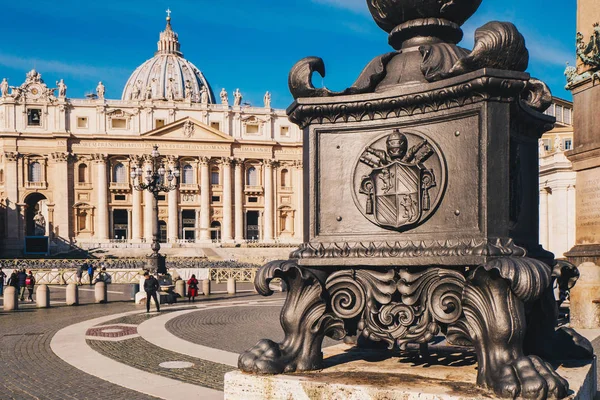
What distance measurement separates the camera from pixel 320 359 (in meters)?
4.60

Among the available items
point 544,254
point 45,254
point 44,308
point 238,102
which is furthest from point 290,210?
point 544,254

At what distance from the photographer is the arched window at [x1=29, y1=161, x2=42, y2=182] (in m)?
77.9

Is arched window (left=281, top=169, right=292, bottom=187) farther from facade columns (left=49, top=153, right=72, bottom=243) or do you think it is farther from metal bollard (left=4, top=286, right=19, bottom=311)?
metal bollard (left=4, top=286, right=19, bottom=311)

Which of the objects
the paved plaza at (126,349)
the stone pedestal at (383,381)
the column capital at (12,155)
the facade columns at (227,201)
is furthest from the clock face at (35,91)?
the stone pedestal at (383,381)

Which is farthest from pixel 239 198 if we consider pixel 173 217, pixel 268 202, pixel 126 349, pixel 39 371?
pixel 39 371

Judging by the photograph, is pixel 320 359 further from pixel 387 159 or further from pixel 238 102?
pixel 238 102

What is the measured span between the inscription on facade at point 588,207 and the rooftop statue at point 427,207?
24.4 feet

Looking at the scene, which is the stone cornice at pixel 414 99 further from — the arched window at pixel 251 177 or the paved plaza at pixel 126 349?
the arched window at pixel 251 177

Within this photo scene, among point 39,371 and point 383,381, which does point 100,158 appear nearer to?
point 39,371

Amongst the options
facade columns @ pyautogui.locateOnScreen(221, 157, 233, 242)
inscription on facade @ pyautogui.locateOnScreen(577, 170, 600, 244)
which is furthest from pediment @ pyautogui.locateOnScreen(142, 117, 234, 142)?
inscription on facade @ pyautogui.locateOnScreen(577, 170, 600, 244)

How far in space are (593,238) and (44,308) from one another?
16.6 metres

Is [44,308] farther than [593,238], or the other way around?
[44,308]

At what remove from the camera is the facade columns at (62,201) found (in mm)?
77125

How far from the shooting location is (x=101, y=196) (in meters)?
79.5
